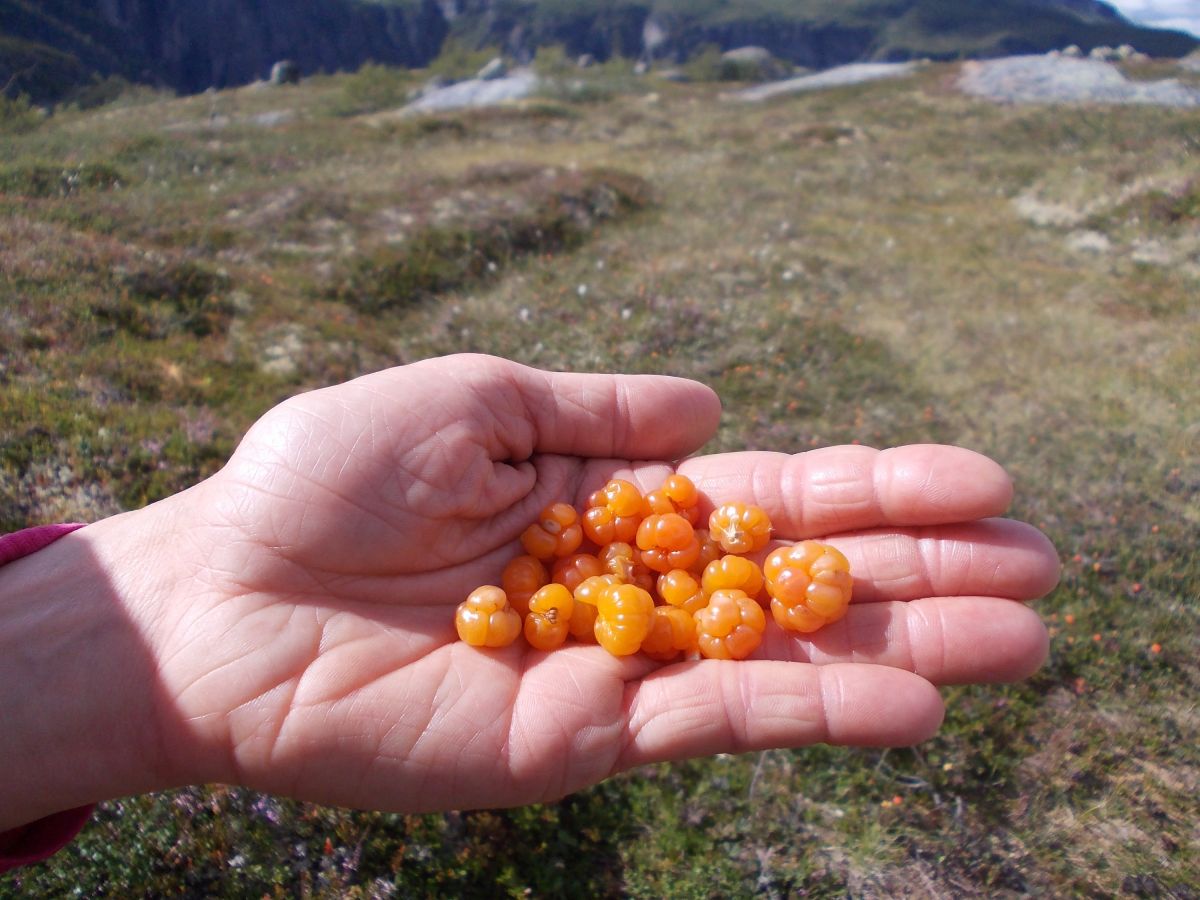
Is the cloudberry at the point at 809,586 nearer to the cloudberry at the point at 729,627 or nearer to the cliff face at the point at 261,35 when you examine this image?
the cloudberry at the point at 729,627

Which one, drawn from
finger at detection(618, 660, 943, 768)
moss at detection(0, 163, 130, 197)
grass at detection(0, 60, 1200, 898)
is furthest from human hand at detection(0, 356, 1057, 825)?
moss at detection(0, 163, 130, 197)

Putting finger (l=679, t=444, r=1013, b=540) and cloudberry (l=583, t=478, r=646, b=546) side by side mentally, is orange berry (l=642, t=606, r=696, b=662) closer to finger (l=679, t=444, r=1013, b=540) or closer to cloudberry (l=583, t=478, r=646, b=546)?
cloudberry (l=583, t=478, r=646, b=546)

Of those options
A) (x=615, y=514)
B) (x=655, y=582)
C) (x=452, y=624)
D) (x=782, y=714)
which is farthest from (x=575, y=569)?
(x=782, y=714)

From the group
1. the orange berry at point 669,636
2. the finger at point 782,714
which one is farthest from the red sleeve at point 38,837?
the orange berry at point 669,636

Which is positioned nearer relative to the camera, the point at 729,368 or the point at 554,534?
the point at 554,534

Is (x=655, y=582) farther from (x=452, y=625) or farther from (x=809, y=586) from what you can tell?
(x=452, y=625)
